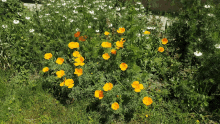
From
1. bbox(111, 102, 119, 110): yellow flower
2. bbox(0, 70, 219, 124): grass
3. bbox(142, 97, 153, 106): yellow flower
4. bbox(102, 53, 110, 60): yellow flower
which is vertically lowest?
bbox(0, 70, 219, 124): grass

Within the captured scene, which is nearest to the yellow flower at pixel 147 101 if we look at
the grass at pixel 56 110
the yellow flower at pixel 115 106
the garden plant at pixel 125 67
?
the garden plant at pixel 125 67

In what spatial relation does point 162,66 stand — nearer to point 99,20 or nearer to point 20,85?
point 99,20

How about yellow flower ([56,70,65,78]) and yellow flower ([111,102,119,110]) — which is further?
yellow flower ([56,70,65,78])

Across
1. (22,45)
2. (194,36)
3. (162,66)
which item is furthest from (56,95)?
(194,36)

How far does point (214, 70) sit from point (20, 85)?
10.2 feet

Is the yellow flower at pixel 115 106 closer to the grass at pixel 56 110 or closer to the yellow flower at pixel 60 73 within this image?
the grass at pixel 56 110

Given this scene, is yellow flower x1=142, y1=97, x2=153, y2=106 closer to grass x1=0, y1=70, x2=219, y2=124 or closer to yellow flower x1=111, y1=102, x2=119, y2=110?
grass x1=0, y1=70, x2=219, y2=124

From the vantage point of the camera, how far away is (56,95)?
2621mm

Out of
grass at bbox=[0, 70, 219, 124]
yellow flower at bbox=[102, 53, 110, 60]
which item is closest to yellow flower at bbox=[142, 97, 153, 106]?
grass at bbox=[0, 70, 219, 124]

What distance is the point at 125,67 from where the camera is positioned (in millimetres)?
2205

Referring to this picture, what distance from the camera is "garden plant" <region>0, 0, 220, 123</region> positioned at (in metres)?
2.27

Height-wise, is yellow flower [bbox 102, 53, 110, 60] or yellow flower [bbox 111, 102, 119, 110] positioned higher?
yellow flower [bbox 102, 53, 110, 60]

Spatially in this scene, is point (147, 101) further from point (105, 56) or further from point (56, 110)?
point (56, 110)

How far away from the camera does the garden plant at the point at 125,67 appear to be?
7.46ft
